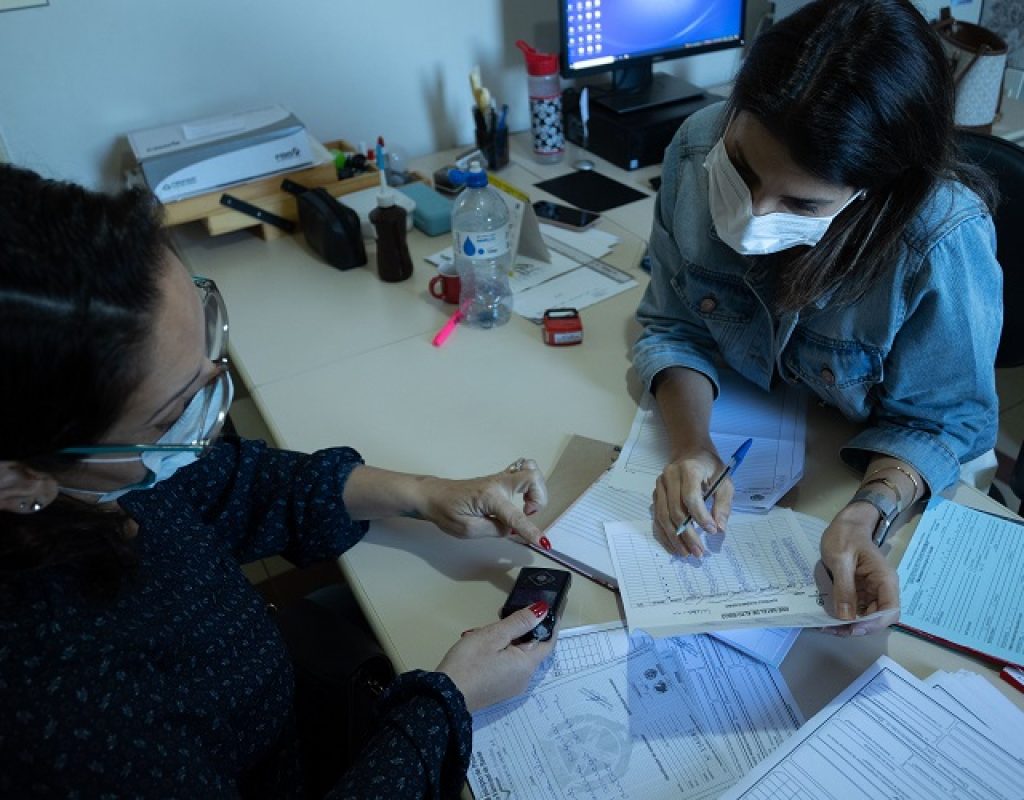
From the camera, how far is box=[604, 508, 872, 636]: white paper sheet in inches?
33.6

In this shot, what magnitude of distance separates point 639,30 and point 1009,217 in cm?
104

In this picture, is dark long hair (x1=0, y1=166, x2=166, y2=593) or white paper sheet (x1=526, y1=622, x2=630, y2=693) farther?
white paper sheet (x1=526, y1=622, x2=630, y2=693)

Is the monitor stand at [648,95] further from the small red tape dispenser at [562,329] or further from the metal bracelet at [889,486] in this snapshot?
the metal bracelet at [889,486]

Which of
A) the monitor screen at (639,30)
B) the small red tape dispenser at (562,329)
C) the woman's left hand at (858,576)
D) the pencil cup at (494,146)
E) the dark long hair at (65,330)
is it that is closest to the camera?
the dark long hair at (65,330)

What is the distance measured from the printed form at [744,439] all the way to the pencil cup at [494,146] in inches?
38.5

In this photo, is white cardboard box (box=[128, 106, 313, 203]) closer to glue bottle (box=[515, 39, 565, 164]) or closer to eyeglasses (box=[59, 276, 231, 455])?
glue bottle (box=[515, 39, 565, 164])

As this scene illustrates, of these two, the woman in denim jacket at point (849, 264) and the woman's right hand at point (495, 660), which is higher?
the woman in denim jacket at point (849, 264)

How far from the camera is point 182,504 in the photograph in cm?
93

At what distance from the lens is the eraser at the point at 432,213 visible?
5.71ft

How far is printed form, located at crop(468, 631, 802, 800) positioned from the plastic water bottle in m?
→ 0.76

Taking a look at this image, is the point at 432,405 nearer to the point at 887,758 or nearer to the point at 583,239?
the point at 583,239

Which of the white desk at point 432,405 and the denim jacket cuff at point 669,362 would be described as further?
the denim jacket cuff at point 669,362

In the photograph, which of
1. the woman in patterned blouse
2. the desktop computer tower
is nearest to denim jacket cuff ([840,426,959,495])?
the woman in patterned blouse

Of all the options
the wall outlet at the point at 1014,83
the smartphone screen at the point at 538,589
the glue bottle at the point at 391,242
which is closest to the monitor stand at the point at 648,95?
the glue bottle at the point at 391,242
